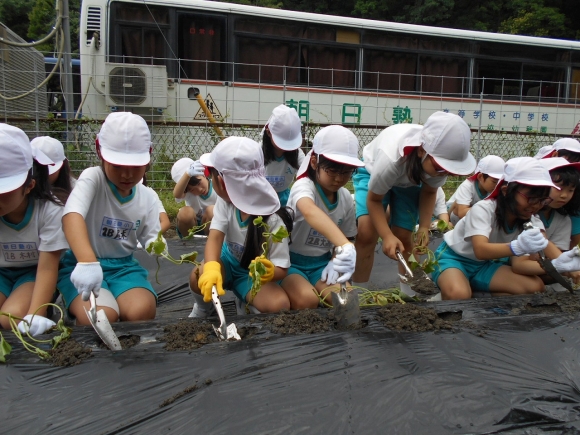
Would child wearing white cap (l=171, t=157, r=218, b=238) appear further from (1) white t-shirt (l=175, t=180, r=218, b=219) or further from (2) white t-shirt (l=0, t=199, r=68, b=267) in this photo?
(2) white t-shirt (l=0, t=199, r=68, b=267)

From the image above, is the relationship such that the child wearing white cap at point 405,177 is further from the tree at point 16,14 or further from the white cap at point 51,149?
the tree at point 16,14

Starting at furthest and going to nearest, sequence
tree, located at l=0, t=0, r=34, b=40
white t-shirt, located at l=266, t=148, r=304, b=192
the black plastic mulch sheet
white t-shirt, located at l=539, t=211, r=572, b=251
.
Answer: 1. tree, located at l=0, t=0, r=34, b=40
2. white t-shirt, located at l=266, t=148, r=304, b=192
3. white t-shirt, located at l=539, t=211, r=572, b=251
4. the black plastic mulch sheet

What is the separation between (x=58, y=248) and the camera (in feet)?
6.34

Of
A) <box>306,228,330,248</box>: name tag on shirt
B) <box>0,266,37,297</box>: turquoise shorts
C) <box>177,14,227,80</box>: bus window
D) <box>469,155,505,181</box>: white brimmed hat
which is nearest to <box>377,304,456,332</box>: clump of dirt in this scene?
<box>306,228,330,248</box>: name tag on shirt

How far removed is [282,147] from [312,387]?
1.84m

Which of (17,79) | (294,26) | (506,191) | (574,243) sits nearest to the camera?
(506,191)

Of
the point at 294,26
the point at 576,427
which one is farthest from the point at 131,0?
the point at 576,427

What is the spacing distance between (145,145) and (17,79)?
5205 mm

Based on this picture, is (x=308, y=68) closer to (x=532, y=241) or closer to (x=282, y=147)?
(x=282, y=147)

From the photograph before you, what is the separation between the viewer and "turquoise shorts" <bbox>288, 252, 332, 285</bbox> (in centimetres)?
245

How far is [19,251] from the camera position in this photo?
200 centimetres

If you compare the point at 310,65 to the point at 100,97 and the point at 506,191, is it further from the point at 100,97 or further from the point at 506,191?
the point at 506,191

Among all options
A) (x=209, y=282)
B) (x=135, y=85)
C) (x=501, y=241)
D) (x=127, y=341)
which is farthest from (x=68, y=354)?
(x=135, y=85)

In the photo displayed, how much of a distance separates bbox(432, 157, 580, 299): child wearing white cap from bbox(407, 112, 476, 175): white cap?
0.29 meters
